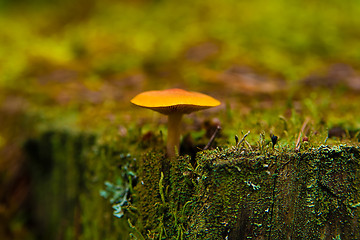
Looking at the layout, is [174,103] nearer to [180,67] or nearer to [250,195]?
[250,195]

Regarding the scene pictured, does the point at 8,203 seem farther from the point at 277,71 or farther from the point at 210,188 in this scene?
the point at 277,71

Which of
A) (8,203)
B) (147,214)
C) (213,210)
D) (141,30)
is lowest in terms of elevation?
(8,203)

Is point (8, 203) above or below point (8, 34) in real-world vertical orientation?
below

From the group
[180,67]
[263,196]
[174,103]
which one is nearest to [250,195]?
[263,196]

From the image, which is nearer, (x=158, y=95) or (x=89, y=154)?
(x=158, y=95)

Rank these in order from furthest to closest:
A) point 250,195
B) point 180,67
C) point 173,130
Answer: point 180,67, point 173,130, point 250,195

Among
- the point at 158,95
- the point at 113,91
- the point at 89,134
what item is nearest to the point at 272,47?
the point at 113,91

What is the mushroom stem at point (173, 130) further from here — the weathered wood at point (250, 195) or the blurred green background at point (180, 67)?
the blurred green background at point (180, 67)
